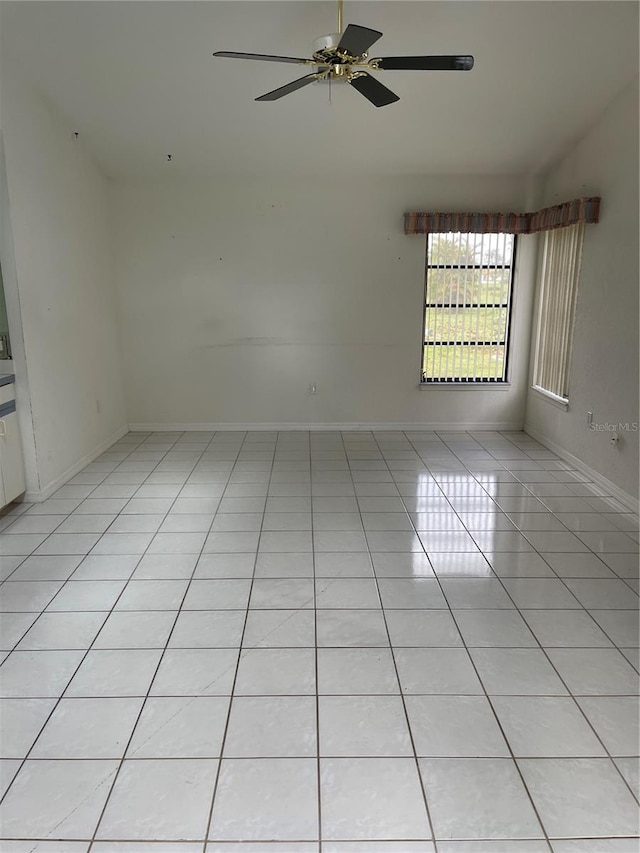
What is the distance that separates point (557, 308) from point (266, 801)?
4.61 metres

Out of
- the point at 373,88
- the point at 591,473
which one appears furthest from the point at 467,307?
the point at 373,88

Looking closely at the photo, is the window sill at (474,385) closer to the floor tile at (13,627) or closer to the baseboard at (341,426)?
the baseboard at (341,426)

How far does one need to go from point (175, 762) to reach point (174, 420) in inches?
174

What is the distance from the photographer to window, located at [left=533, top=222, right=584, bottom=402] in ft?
15.5

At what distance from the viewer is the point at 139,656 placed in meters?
2.26

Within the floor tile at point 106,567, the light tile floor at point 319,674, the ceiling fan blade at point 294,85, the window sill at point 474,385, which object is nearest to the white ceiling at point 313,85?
the ceiling fan blade at point 294,85

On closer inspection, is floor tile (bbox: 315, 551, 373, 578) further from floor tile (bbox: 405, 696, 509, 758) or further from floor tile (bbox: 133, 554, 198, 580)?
floor tile (bbox: 405, 696, 509, 758)

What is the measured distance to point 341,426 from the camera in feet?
19.5

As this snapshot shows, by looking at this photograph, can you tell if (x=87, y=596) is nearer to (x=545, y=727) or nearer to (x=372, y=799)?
(x=372, y=799)

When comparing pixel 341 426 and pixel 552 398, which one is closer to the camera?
pixel 552 398

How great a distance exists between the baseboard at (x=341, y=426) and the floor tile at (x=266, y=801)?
4.29 metres

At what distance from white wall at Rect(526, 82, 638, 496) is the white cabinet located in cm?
401

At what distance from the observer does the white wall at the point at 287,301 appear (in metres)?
5.47

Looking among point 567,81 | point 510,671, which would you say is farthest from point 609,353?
point 510,671
